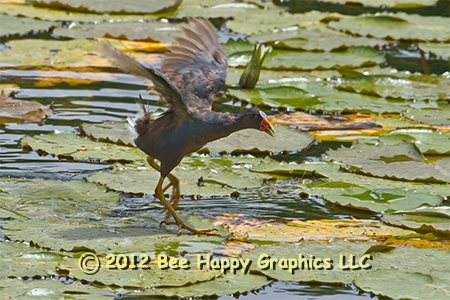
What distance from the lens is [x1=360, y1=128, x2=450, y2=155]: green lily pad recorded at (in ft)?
14.3

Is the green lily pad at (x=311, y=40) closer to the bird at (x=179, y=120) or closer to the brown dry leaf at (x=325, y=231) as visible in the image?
the bird at (x=179, y=120)

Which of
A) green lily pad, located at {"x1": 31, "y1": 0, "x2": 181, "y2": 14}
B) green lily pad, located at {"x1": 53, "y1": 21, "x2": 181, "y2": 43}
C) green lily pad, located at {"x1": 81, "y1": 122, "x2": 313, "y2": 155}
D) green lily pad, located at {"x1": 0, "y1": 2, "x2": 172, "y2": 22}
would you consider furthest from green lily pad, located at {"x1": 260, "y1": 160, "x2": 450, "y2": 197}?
green lily pad, located at {"x1": 31, "y1": 0, "x2": 181, "y2": 14}

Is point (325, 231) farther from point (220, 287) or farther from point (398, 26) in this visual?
point (398, 26)

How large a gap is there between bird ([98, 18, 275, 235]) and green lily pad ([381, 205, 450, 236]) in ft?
2.90

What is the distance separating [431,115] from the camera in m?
5.07

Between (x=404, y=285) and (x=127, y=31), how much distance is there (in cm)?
524

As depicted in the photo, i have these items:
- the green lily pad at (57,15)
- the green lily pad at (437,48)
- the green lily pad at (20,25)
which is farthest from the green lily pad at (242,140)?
the green lily pad at (57,15)

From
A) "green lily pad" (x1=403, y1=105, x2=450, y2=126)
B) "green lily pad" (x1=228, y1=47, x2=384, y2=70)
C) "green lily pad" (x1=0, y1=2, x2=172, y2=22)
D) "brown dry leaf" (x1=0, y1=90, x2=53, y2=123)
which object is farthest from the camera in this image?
"green lily pad" (x1=0, y1=2, x2=172, y2=22)

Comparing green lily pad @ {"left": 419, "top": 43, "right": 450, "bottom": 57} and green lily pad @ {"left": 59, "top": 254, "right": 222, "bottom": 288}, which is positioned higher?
green lily pad @ {"left": 419, "top": 43, "right": 450, "bottom": 57}

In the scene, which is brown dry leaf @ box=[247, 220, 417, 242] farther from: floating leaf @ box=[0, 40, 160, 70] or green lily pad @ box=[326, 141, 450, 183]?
floating leaf @ box=[0, 40, 160, 70]

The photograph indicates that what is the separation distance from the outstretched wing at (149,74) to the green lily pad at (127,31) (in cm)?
346

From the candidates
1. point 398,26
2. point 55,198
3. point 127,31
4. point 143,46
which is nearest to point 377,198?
point 55,198

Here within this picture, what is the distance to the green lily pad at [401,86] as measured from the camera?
551 centimetres

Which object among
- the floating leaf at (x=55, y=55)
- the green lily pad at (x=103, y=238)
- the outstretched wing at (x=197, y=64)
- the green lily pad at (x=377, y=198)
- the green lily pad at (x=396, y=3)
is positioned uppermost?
the green lily pad at (x=396, y=3)
